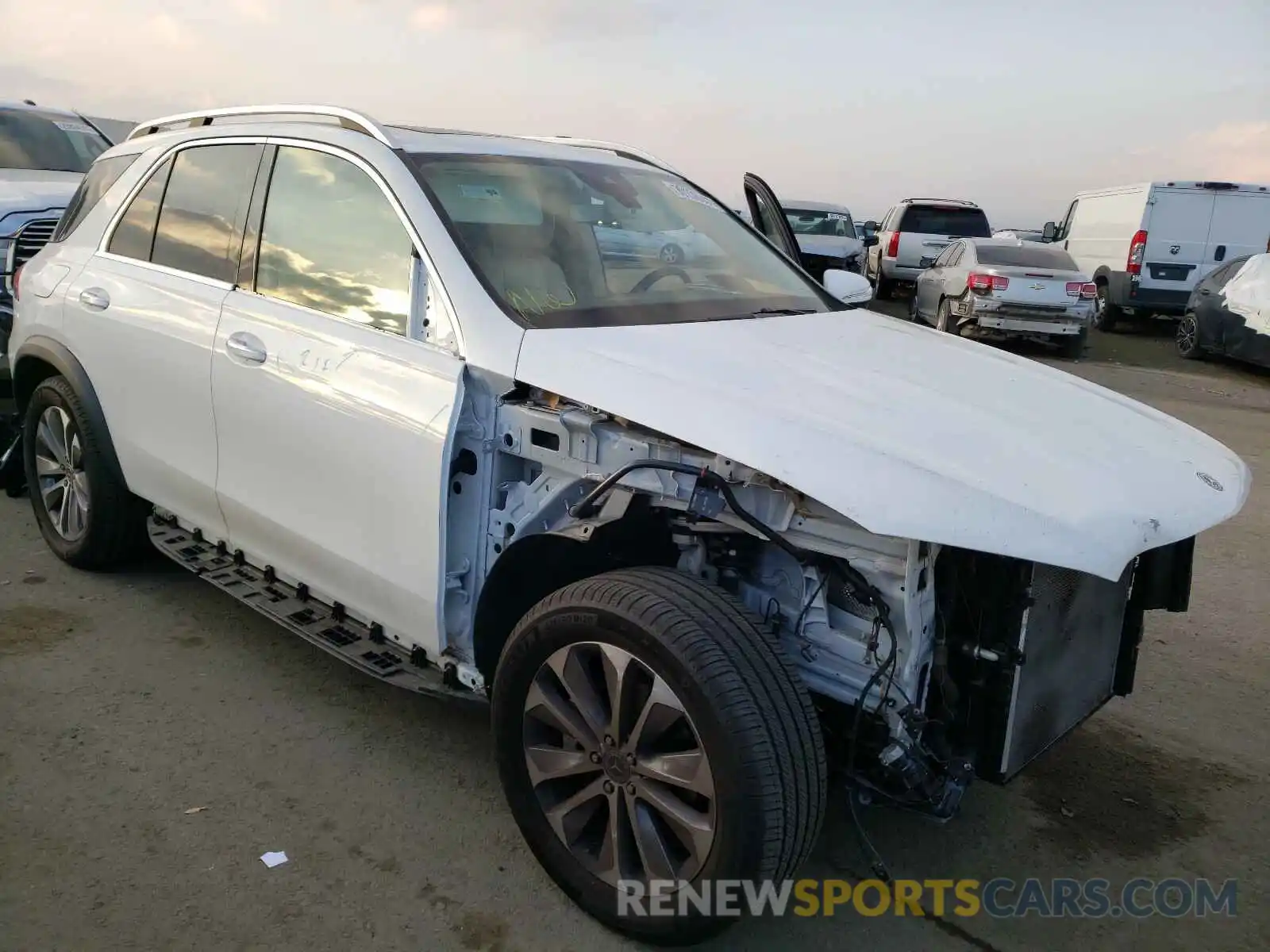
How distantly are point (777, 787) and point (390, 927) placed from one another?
1095mm

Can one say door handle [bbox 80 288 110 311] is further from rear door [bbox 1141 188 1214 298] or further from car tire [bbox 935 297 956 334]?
rear door [bbox 1141 188 1214 298]

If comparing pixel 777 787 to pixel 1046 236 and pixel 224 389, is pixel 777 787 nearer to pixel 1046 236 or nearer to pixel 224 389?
pixel 224 389

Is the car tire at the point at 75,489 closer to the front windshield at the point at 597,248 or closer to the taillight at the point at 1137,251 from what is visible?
the front windshield at the point at 597,248

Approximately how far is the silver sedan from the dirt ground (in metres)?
9.07

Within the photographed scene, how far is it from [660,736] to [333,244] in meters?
1.94

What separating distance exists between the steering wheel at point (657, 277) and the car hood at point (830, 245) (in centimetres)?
1531

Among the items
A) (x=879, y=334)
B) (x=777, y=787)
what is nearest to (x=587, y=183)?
(x=879, y=334)

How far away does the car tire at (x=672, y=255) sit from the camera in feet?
11.9

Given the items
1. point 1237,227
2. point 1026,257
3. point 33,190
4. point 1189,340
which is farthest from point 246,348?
point 1237,227

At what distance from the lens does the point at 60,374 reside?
469cm

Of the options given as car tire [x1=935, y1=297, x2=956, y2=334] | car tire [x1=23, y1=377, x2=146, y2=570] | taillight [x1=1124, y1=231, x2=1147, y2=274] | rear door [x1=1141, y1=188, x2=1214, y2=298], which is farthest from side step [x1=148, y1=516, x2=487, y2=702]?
rear door [x1=1141, y1=188, x2=1214, y2=298]

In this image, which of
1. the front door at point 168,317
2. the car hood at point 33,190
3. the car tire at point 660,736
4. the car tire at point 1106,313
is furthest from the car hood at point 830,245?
the car tire at point 660,736

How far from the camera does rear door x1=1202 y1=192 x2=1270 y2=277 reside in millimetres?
15703

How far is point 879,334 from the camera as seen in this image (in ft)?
11.6
